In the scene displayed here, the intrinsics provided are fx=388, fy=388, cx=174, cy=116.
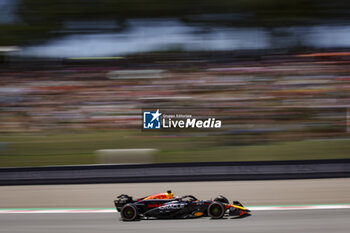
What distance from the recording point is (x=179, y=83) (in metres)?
10.7

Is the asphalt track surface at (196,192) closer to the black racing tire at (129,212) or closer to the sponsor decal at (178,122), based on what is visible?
the black racing tire at (129,212)

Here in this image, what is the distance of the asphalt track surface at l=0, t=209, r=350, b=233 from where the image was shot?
12.7 ft

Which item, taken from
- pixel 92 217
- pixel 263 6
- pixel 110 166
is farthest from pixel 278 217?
pixel 263 6

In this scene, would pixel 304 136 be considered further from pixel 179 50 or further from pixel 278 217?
pixel 278 217

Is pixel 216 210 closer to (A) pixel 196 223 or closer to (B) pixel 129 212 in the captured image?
(A) pixel 196 223

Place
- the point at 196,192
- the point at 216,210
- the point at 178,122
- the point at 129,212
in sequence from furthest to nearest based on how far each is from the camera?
the point at 178,122
the point at 196,192
the point at 129,212
the point at 216,210

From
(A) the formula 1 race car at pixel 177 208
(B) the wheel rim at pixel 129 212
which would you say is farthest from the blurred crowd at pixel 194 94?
(B) the wheel rim at pixel 129 212

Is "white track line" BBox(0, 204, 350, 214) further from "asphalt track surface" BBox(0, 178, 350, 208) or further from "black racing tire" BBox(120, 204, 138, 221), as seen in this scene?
"black racing tire" BBox(120, 204, 138, 221)

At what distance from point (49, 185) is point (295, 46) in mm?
7735

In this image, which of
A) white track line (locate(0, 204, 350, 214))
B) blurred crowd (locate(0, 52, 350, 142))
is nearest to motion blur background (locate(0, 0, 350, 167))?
blurred crowd (locate(0, 52, 350, 142))

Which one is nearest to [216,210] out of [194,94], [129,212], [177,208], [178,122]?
[177,208]

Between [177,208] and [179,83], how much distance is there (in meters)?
6.88

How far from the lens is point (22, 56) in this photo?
38.8ft

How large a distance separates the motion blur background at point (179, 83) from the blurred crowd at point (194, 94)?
3 cm
